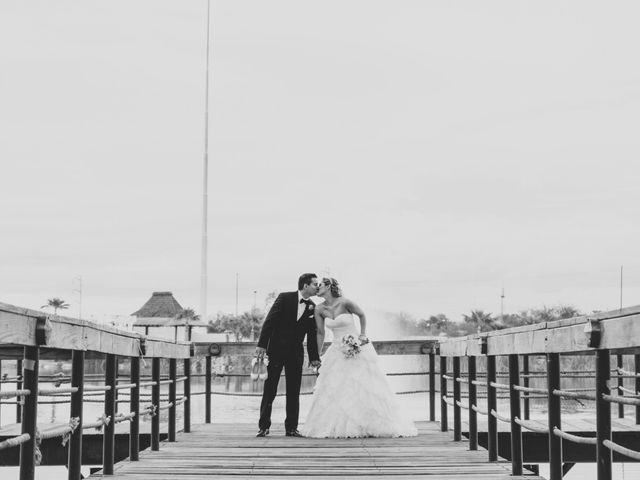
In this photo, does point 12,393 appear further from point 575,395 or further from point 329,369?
point 329,369

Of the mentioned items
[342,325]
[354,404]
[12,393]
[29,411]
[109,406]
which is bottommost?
[354,404]

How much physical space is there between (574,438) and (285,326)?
18.7 feet

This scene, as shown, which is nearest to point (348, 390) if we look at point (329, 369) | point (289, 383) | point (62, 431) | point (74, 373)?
point (329, 369)

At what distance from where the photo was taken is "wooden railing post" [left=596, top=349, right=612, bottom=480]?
13.3ft

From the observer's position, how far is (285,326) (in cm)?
1000

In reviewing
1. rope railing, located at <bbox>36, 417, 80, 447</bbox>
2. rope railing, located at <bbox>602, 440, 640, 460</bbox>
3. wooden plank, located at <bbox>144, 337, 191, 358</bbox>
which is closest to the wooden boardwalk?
wooden plank, located at <bbox>144, 337, 191, 358</bbox>

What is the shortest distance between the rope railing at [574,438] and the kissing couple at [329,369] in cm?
463

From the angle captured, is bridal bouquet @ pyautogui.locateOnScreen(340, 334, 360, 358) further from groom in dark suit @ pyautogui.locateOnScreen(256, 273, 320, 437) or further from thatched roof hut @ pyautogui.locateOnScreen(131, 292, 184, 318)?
thatched roof hut @ pyautogui.locateOnScreen(131, 292, 184, 318)

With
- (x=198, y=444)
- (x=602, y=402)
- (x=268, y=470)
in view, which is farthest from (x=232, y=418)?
(x=602, y=402)

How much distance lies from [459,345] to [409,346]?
3.30m

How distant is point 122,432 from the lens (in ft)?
32.7

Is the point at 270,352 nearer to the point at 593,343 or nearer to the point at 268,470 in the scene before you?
the point at 268,470

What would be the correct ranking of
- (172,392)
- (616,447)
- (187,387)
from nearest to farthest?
(616,447) → (172,392) → (187,387)

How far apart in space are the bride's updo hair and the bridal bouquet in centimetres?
44
